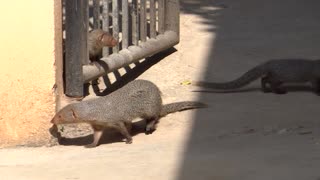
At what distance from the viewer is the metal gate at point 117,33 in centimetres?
677

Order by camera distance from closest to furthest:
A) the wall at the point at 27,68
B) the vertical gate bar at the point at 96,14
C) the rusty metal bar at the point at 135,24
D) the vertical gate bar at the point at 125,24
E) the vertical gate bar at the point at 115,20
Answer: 1. the wall at the point at 27,68
2. the vertical gate bar at the point at 96,14
3. the vertical gate bar at the point at 115,20
4. the vertical gate bar at the point at 125,24
5. the rusty metal bar at the point at 135,24

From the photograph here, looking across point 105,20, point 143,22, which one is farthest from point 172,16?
point 105,20

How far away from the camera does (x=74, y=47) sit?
22.2 ft

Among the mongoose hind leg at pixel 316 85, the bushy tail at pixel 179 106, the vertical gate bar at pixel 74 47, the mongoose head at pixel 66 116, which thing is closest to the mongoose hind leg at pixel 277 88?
the mongoose hind leg at pixel 316 85

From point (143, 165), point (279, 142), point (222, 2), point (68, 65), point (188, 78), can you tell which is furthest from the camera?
point (222, 2)

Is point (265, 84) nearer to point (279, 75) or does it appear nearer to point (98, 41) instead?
point (279, 75)

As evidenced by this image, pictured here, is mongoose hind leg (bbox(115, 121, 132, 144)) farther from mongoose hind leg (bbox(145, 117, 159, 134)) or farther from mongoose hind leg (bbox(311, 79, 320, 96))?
mongoose hind leg (bbox(311, 79, 320, 96))

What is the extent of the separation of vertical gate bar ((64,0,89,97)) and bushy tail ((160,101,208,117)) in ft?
1.97

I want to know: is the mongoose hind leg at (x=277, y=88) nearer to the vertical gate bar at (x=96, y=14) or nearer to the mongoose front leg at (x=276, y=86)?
the mongoose front leg at (x=276, y=86)

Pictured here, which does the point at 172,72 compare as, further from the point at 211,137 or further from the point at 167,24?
the point at 211,137

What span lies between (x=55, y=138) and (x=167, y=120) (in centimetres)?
85

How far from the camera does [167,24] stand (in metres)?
8.32

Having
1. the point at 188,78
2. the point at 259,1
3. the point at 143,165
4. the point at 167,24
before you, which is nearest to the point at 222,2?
the point at 259,1

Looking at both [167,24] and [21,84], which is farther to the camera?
[167,24]
